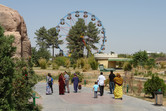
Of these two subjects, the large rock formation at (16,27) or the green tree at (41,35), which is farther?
the green tree at (41,35)

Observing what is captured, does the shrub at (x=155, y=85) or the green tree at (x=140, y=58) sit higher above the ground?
the green tree at (x=140, y=58)

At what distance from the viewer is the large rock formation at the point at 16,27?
10.2 m

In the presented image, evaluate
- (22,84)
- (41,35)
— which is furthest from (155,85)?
(41,35)

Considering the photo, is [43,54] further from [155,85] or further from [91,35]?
[155,85]

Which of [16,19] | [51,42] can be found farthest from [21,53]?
[51,42]

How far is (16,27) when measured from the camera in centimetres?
1064

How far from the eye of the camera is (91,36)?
73125mm

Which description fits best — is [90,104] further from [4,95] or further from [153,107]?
[4,95]

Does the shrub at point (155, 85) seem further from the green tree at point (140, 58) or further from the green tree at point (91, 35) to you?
the green tree at point (91, 35)

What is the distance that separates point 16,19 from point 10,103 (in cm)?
468

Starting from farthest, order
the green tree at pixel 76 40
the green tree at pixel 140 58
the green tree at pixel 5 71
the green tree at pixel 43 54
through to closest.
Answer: the green tree at pixel 76 40 < the green tree at pixel 43 54 < the green tree at pixel 140 58 < the green tree at pixel 5 71

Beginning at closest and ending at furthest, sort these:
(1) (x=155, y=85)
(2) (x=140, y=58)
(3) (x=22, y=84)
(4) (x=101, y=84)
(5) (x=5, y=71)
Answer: (5) (x=5, y=71)
(3) (x=22, y=84)
(1) (x=155, y=85)
(4) (x=101, y=84)
(2) (x=140, y=58)

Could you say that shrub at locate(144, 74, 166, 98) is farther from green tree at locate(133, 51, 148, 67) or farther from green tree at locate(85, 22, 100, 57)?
green tree at locate(85, 22, 100, 57)

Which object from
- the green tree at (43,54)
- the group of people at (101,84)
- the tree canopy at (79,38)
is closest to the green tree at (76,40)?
the tree canopy at (79,38)
